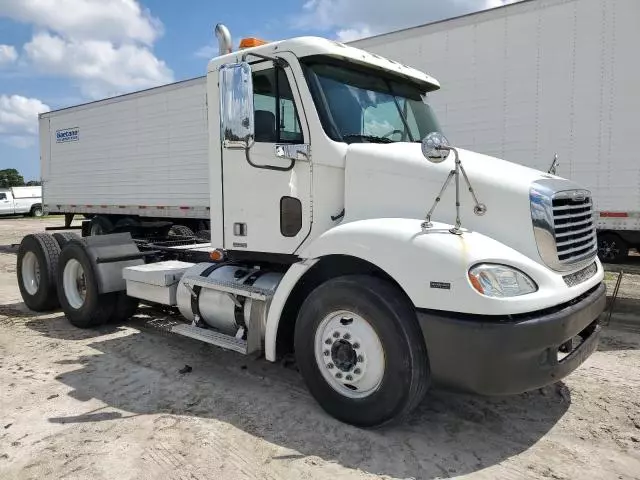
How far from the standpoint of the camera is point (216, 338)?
15.4 feet

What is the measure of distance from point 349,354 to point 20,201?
38.2m

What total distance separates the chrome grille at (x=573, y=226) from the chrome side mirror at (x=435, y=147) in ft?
2.56

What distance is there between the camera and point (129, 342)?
5.94 meters

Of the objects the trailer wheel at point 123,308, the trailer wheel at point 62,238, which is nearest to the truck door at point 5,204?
the trailer wheel at point 62,238

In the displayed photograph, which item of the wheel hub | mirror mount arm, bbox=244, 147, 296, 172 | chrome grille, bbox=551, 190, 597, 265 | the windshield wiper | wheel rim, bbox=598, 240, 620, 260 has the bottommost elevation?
the wheel hub

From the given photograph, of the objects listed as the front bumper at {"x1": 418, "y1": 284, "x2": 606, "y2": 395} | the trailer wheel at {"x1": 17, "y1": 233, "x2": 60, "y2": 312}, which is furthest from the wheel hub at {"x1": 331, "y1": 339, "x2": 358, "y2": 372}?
the trailer wheel at {"x1": 17, "y1": 233, "x2": 60, "y2": 312}

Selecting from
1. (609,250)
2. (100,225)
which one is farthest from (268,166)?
(100,225)

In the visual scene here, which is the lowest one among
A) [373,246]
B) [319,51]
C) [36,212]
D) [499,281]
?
[499,281]

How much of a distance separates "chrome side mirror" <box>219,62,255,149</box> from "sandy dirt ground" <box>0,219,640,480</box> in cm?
206

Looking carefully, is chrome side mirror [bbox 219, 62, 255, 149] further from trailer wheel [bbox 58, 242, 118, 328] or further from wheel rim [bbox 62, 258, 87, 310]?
wheel rim [bbox 62, 258, 87, 310]

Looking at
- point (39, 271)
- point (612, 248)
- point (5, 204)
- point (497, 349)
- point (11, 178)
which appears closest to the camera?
point (497, 349)

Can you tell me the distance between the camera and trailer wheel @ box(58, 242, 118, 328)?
20.6ft

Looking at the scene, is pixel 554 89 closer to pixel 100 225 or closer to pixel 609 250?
pixel 609 250

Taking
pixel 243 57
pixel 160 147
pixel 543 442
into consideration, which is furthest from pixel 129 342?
pixel 160 147
